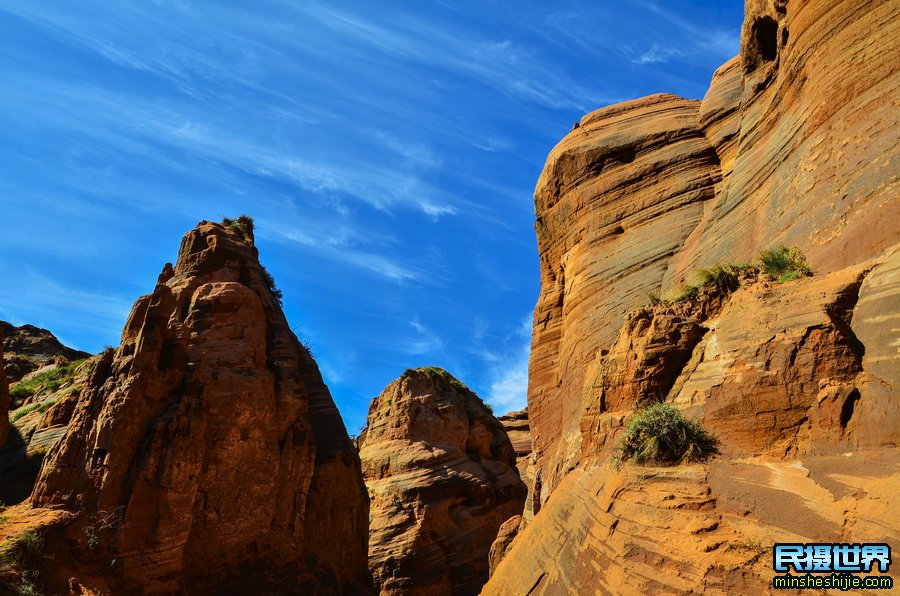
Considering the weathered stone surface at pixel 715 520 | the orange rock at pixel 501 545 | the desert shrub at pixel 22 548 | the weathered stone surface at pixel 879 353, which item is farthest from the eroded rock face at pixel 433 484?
the weathered stone surface at pixel 879 353

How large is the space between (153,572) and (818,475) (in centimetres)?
2013

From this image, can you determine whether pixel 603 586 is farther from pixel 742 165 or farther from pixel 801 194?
pixel 742 165

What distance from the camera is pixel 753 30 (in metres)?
19.6

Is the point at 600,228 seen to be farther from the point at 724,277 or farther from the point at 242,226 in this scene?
the point at 242,226

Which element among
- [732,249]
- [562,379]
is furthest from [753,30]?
[562,379]

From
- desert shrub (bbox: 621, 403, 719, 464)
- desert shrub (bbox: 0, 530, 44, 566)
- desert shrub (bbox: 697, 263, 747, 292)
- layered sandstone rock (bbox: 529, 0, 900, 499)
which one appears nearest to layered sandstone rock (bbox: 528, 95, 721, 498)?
layered sandstone rock (bbox: 529, 0, 900, 499)

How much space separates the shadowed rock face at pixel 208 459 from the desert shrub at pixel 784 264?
19467mm

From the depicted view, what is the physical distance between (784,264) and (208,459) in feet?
65.7

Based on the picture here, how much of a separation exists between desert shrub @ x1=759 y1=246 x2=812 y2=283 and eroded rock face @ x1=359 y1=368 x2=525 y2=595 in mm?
29821

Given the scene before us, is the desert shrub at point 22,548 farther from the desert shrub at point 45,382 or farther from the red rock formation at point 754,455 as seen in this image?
the red rock formation at point 754,455

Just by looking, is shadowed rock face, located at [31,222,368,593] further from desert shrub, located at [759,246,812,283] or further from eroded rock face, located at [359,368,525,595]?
desert shrub, located at [759,246,812,283]

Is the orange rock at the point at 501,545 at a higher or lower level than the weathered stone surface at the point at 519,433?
lower

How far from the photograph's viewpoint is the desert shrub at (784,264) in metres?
11.8

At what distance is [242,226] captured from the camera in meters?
38.6
